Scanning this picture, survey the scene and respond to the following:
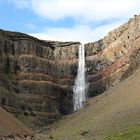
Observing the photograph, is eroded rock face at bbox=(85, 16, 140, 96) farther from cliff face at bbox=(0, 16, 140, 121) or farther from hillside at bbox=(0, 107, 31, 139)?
hillside at bbox=(0, 107, 31, 139)

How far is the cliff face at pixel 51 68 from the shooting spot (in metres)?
133

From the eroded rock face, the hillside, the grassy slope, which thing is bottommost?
the hillside

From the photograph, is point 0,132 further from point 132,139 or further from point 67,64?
point 67,64

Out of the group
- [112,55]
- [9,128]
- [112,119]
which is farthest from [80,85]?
[112,119]

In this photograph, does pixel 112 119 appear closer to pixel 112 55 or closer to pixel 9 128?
pixel 9 128

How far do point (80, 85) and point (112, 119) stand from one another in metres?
65.9

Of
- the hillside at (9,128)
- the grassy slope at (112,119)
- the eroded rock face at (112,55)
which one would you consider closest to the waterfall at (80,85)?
the eroded rock face at (112,55)

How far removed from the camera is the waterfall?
142375 mm

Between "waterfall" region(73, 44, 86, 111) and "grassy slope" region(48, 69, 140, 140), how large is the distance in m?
35.8

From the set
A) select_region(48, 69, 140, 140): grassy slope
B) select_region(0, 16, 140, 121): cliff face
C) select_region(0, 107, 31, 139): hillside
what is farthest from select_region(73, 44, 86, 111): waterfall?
select_region(0, 107, 31, 139): hillside

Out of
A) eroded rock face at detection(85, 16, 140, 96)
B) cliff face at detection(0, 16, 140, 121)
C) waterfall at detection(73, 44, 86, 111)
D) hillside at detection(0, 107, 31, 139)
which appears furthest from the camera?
waterfall at detection(73, 44, 86, 111)

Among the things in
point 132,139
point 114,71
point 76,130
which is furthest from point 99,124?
point 114,71

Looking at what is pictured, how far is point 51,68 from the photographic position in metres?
149

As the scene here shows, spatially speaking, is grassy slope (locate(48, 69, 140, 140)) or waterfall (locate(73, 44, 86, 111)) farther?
waterfall (locate(73, 44, 86, 111))
